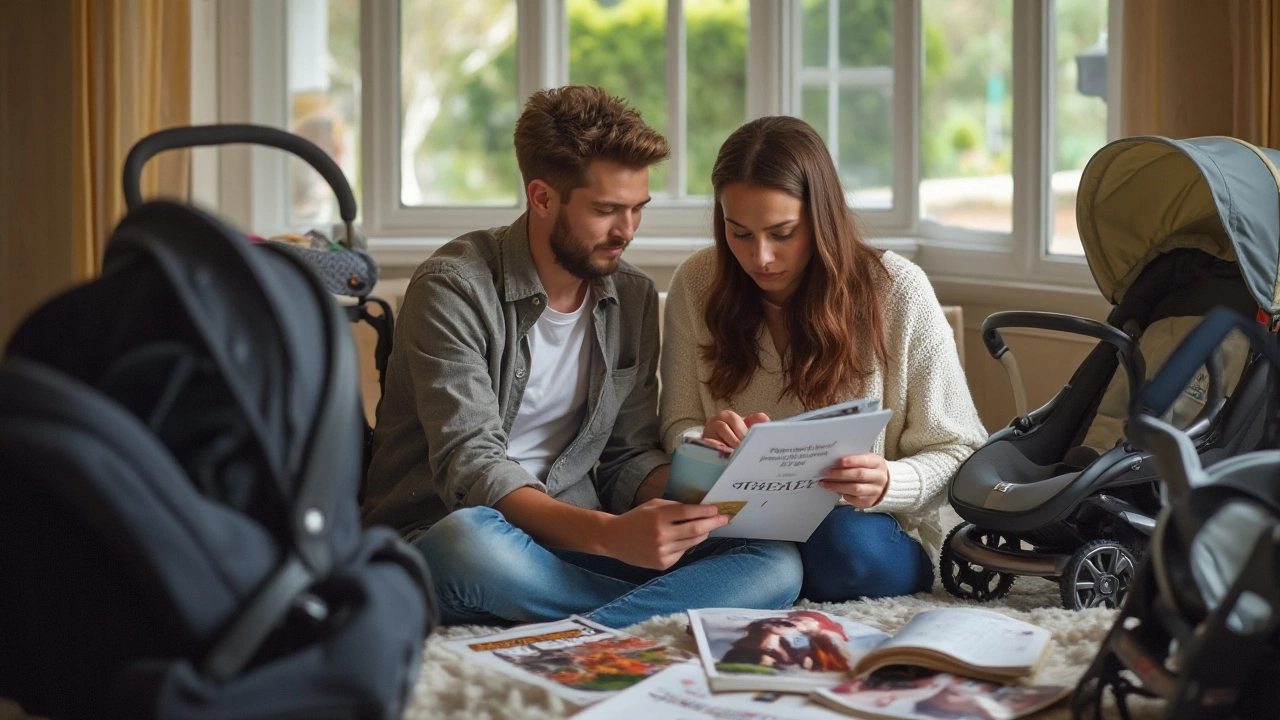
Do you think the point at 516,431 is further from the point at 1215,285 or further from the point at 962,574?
the point at 1215,285

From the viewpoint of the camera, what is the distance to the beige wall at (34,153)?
113 inches

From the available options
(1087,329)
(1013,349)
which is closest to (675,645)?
(1087,329)

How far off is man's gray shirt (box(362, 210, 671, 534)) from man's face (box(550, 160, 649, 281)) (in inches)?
2.8

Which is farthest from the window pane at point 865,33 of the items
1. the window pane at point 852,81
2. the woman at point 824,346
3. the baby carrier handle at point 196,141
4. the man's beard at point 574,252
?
the baby carrier handle at point 196,141

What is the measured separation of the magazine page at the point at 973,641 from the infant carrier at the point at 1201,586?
0.40ft

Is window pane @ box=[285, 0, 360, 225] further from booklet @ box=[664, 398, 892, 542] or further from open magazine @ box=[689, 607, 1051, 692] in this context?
open magazine @ box=[689, 607, 1051, 692]

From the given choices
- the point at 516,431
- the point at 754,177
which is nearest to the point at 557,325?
the point at 516,431

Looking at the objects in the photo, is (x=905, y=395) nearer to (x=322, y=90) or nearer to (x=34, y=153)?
(x=34, y=153)

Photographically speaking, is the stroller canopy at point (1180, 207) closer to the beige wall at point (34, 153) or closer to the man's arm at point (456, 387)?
the man's arm at point (456, 387)

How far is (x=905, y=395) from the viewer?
2.00 meters

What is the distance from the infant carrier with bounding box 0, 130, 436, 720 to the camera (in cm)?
86

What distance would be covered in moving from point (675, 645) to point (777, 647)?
0.17 metres

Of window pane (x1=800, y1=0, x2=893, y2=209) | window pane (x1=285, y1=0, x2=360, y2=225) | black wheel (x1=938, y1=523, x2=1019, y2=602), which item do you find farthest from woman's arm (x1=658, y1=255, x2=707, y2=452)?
window pane (x1=285, y1=0, x2=360, y2=225)

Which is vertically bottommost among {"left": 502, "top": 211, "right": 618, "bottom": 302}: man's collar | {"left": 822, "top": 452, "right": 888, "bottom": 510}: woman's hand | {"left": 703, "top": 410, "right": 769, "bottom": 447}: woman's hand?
{"left": 822, "top": 452, "right": 888, "bottom": 510}: woman's hand
